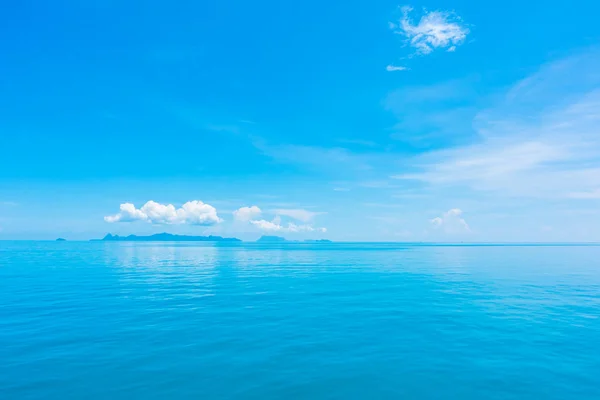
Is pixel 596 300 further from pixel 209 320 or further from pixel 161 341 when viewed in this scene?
pixel 161 341

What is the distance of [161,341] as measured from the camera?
22438 millimetres

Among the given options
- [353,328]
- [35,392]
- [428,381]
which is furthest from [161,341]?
[428,381]

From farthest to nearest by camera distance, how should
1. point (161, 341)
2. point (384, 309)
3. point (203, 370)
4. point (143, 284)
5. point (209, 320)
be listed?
point (143, 284), point (384, 309), point (209, 320), point (161, 341), point (203, 370)

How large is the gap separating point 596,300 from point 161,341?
1786 inches

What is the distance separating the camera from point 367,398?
49.8 ft

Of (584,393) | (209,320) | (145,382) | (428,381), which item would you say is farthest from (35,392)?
(584,393)

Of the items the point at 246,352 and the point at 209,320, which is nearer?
the point at 246,352

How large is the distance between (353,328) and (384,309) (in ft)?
25.8

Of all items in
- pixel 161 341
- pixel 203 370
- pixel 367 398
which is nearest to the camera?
pixel 367 398

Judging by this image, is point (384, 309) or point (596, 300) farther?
point (596, 300)

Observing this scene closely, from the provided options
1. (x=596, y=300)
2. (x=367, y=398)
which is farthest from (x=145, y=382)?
(x=596, y=300)

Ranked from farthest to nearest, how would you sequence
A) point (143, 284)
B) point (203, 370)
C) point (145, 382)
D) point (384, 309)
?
point (143, 284) < point (384, 309) < point (203, 370) < point (145, 382)

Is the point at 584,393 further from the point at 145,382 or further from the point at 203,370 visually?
the point at 145,382

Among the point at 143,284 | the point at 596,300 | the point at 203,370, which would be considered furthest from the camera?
the point at 143,284
